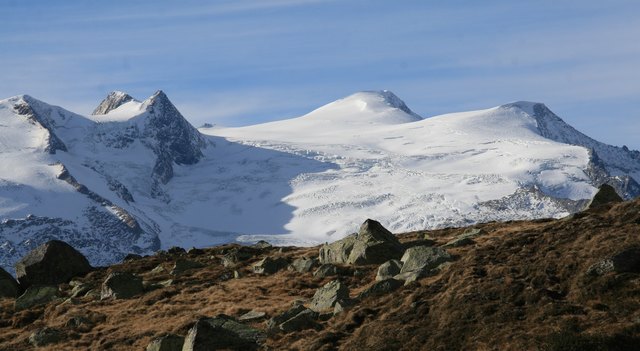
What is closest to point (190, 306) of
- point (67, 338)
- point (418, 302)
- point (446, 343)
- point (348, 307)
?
point (67, 338)

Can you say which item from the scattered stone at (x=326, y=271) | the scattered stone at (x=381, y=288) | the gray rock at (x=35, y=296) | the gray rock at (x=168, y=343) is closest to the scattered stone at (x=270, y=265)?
the scattered stone at (x=326, y=271)

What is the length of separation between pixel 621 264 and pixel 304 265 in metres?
24.8

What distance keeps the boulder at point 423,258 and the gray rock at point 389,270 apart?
0.42m

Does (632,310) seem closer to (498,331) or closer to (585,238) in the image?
(498,331)

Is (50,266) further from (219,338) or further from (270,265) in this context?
(219,338)

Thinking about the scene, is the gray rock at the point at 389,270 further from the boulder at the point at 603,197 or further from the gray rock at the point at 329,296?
the boulder at the point at 603,197

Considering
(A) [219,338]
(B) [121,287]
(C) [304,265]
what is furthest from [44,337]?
(C) [304,265]

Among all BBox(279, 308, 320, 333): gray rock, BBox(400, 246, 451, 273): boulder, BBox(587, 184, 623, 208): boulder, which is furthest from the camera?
BBox(587, 184, 623, 208): boulder

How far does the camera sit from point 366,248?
61531 millimetres

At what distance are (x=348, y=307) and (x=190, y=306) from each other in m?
12.2

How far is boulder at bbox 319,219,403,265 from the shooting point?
61.3 m

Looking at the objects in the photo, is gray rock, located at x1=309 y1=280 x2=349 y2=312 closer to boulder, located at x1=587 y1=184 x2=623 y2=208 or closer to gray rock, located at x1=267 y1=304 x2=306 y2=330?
gray rock, located at x1=267 y1=304 x2=306 y2=330

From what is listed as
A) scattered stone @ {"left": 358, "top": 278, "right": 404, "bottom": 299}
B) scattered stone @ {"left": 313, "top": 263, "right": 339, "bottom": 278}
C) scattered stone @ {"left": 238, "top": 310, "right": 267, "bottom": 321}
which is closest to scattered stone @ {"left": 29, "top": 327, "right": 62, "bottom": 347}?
scattered stone @ {"left": 238, "top": 310, "right": 267, "bottom": 321}

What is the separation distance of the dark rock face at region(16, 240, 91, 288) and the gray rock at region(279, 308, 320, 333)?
29.2 meters
